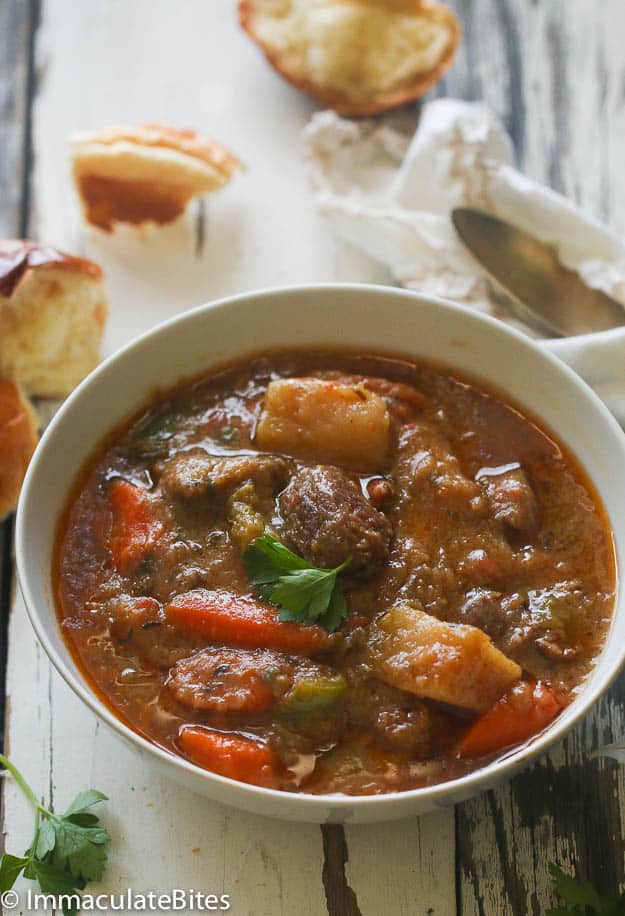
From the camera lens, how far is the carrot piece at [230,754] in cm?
288

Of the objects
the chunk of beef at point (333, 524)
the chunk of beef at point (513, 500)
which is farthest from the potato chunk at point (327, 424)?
the chunk of beef at point (513, 500)

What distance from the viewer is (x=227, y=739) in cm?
294

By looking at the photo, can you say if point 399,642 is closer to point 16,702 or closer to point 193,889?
point 193,889

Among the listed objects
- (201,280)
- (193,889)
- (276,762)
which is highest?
(201,280)

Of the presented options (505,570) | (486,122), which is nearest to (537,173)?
(486,122)

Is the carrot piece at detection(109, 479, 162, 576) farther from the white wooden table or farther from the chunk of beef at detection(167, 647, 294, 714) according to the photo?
the white wooden table

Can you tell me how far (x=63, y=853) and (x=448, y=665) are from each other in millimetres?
1288

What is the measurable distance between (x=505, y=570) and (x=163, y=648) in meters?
1.07

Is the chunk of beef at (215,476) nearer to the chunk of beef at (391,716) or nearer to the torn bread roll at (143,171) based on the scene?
the chunk of beef at (391,716)

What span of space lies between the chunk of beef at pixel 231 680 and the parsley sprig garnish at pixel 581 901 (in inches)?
39.7

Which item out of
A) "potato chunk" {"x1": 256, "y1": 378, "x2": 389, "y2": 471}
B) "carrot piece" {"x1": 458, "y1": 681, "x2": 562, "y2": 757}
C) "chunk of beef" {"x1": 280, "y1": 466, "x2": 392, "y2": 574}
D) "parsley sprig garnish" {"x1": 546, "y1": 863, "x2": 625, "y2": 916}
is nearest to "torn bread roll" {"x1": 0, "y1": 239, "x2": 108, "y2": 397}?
"potato chunk" {"x1": 256, "y1": 378, "x2": 389, "y2": 471}

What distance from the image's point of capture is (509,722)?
9.60 feet

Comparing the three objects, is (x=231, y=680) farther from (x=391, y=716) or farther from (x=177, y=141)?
(x=177, y=141)

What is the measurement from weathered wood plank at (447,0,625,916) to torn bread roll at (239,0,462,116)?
11.7 inches
